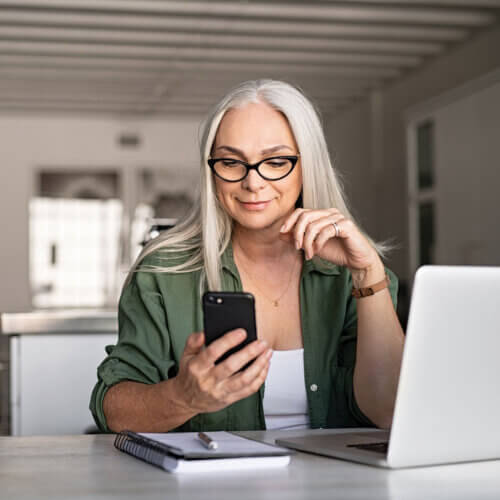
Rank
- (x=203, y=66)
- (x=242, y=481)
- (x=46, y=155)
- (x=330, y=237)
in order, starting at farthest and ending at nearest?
(x=46, y=155) → (x=203, y=66) → (x=330, y=237) → (x=242, y=481)

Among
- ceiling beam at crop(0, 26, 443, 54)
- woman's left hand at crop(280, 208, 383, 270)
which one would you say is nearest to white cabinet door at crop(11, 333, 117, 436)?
woman's left hand at crop(280, 208, 383, 270)

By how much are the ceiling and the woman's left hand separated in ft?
17.6

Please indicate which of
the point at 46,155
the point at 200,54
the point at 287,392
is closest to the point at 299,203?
the point at 287,392

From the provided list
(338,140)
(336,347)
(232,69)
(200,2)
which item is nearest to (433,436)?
(336,347)

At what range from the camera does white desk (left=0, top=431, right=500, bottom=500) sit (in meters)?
1.09

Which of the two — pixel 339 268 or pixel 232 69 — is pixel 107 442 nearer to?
pixel 339 268

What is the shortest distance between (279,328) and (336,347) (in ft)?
0.46

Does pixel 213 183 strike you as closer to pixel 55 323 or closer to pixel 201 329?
pixel 201 329

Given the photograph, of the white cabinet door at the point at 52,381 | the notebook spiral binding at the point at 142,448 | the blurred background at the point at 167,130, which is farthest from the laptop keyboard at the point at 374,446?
the white cabinet door at the point at 52,381

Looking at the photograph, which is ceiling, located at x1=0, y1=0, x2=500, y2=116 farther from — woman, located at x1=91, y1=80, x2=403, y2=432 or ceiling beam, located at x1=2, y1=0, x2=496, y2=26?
woman, located at x1=91, y1=80, x2=403, y2=432

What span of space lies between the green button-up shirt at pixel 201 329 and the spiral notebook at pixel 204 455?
468 mm

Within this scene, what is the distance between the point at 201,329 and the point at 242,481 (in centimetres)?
75

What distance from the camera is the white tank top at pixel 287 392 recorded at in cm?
190

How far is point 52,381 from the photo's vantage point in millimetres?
3188
